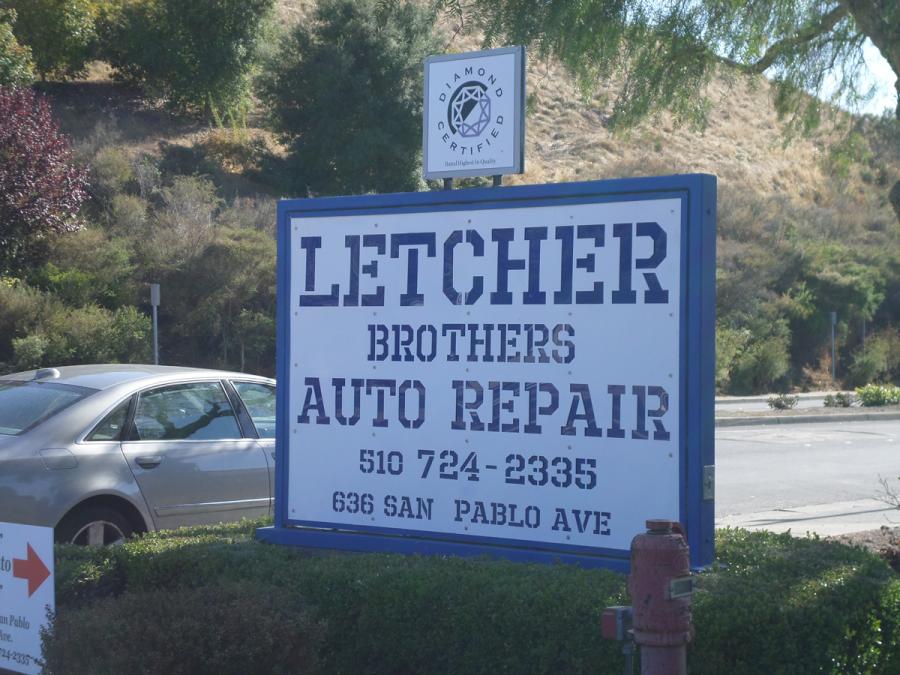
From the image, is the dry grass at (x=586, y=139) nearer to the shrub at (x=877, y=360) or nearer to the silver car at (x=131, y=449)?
the shrub at (x=877, y=360)

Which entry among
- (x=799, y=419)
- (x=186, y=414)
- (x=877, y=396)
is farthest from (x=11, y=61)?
(x=186, y=414)

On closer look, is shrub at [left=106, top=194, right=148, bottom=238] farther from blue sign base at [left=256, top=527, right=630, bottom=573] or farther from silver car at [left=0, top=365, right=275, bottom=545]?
blue sign base at [left=256, top=527, right=630, bottom=573]

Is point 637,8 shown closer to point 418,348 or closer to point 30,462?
point 418,348

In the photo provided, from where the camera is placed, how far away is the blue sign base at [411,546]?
513cm

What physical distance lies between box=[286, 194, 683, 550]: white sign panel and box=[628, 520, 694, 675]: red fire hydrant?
1.52m

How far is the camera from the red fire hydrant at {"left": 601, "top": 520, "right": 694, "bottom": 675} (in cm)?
342

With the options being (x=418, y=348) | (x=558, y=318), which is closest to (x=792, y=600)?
(x=558, y=318)

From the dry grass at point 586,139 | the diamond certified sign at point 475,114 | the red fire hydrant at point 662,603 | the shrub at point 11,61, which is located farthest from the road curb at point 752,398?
the red fire hydrant at point 662,603

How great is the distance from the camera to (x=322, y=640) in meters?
4.35

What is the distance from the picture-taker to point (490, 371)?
5.45 meters

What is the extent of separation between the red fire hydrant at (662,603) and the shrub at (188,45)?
37406mm

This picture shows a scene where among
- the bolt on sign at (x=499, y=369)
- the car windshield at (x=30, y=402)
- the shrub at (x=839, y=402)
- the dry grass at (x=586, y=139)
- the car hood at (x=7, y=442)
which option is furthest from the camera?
the dry grass at (x=586, y=139)

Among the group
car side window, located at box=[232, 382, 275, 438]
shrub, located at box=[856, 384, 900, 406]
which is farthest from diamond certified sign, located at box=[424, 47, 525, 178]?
shrub, located at box=[856, 384, 900, 406]

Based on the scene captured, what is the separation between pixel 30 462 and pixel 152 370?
4.82 ft
